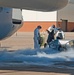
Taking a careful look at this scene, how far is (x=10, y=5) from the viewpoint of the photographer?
542cm

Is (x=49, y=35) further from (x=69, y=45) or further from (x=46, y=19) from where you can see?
(x=46, y=19)

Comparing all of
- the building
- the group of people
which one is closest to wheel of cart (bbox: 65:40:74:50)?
the group of people

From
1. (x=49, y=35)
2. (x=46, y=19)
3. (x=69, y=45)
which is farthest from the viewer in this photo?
(x=46, y=19)

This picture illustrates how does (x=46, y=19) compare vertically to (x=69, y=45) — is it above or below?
above

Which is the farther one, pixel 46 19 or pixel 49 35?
pixel 46 19

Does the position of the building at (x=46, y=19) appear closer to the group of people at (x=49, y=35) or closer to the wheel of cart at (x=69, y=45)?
the group of people at (x=49, y=35)

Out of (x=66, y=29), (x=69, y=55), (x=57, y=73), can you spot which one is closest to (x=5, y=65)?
(x=57, y=73)

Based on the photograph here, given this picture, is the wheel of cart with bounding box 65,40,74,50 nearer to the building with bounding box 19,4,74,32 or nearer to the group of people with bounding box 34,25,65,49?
the group of people with bounding box 34,25,65,49

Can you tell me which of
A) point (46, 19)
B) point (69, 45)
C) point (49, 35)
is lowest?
point (69, 45)

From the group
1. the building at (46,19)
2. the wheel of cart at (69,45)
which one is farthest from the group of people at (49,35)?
the building at (46,19)

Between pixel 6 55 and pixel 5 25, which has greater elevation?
pixel 5 25

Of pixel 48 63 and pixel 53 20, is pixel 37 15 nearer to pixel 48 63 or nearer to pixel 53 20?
pixel 53 20

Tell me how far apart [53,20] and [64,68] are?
A: 1886 inches

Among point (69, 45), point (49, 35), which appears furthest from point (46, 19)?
point (69, 45)
